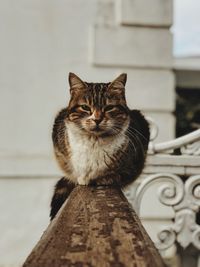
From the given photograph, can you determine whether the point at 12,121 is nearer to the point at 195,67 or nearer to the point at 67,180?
the point at 195,67

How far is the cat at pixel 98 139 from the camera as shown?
75.1 inches

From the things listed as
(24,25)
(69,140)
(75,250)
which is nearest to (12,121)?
(24,25)

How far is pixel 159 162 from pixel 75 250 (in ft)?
6.85

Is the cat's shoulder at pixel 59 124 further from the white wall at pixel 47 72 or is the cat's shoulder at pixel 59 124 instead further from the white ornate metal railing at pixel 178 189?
the white wall at pixel 47 72

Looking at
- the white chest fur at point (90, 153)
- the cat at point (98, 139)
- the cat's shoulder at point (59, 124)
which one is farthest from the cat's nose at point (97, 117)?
the cat's shoulder at point (59, 124)

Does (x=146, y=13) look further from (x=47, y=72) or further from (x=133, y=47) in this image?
(x=47, y=72)

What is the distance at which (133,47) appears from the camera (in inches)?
141

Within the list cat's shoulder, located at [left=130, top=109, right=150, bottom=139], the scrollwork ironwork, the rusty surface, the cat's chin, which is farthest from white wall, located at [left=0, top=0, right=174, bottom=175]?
the rusty surface

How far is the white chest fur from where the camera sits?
1.96m

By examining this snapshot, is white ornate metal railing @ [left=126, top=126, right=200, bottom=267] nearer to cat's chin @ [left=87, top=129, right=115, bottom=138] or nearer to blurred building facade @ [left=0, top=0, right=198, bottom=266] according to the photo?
cat's chin @ [left=87, top=129, right=115, bottom=138]

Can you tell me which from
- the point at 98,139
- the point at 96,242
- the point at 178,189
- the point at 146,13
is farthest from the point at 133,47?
the point at 96,242

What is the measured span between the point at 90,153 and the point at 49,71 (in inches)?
62.8

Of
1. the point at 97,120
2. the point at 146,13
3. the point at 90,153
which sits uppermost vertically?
the point at 146,13

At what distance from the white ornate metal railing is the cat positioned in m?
0.50
